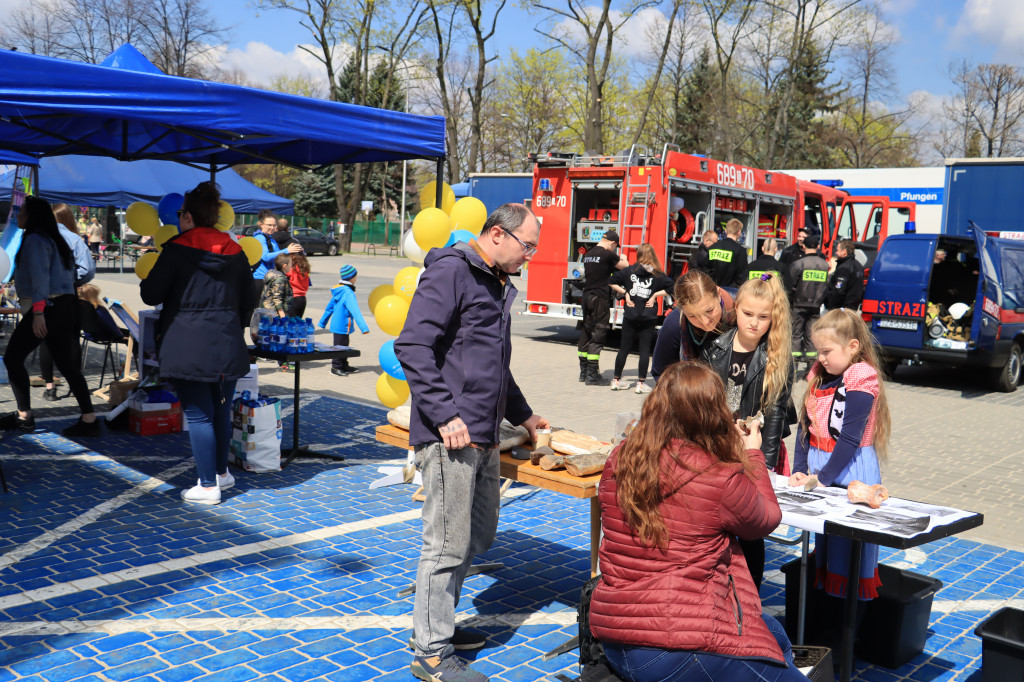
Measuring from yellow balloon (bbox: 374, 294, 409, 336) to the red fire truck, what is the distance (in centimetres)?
759

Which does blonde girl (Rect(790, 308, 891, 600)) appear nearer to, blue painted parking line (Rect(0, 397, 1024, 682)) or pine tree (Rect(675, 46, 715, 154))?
blue painted parking line (Rect(0, 397, 1024, 682))

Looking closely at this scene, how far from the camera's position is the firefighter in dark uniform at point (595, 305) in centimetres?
1096

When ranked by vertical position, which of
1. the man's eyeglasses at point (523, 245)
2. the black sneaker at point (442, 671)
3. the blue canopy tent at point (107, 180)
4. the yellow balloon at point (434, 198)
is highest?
the blue canopy tent at point (107, 180)

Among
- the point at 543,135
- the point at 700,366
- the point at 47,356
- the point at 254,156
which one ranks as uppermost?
the point at 543,135

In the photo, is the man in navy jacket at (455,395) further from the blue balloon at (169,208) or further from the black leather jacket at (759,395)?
the blue balloon at (169,208)

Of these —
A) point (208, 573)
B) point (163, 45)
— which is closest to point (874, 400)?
point (208, 573)

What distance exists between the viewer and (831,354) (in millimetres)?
3799

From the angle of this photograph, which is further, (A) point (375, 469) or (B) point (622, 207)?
(B) point (622, 207)

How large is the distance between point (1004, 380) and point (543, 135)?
1648 inches

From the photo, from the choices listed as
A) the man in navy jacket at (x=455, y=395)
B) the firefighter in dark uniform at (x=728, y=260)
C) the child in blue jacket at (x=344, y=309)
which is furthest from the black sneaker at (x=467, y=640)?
the firefighter in dark uniform at (x=728, y=260)

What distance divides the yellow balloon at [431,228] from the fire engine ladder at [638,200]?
26.0 ft

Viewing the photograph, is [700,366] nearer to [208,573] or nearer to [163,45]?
[208,573]

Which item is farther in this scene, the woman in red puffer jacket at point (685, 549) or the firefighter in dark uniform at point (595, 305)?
the firefighter in dark uniform at point (595, 305)

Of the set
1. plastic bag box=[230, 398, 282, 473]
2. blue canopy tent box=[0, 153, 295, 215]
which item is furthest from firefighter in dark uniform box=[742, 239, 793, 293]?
blue canopy tent box=[0, 153, 295, 215]
